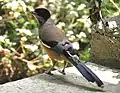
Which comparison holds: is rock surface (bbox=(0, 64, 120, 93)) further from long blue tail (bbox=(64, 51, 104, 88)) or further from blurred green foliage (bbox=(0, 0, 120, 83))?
blurred green foliage (bbox=(0, 0, 120, 83))

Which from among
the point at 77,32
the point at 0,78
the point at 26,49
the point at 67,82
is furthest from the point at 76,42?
the point at 67,82

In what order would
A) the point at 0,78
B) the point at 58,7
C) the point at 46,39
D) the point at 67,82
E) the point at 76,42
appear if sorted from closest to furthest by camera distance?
1. the point at 67,82
2. the point at 46,39
3. the point at 0,78
4. the point at 76,42
5. the point at 58,7

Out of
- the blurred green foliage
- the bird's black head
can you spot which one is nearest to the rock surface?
the bird's black head

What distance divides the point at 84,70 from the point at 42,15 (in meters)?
0.71

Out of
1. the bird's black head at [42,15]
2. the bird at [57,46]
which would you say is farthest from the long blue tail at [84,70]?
the bird's black head at [42,15]

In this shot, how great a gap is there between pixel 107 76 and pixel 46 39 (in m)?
0.52

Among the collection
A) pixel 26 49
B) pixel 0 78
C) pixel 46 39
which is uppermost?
pixel 46 39

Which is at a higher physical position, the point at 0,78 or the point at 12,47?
the point at 12,47

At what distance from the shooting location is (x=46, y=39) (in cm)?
308

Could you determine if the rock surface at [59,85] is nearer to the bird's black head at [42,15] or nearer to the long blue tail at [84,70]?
the long blue tail at [84,70]

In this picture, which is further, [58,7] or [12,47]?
[58,7]

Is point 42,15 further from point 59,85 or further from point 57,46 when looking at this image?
point 59,85

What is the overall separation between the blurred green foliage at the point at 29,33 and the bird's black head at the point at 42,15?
1.30 metres

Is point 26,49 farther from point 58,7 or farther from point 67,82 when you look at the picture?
point 67,82
